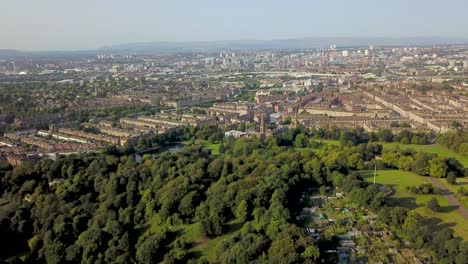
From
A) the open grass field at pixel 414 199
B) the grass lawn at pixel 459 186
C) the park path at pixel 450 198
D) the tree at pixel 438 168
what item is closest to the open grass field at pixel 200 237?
the open grass field at pixel 414 199

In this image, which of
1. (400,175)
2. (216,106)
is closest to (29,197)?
(400,175)

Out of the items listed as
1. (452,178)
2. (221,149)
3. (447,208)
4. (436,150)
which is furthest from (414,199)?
(221,149)

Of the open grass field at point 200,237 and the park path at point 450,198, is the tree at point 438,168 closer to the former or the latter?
the park path at point 450,198

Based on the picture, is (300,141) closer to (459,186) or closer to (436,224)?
(459,186)

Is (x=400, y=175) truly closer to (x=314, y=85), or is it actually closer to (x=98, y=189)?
(x=98, y=189)

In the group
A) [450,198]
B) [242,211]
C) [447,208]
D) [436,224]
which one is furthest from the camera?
[450,198]

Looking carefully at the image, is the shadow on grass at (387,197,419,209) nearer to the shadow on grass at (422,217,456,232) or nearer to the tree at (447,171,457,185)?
the shadow on grass at (422,217,456,232)
